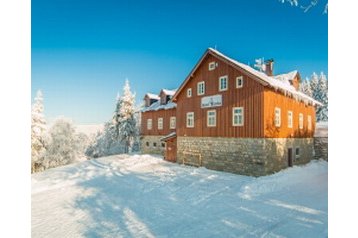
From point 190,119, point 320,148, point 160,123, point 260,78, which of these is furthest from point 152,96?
point 320,148

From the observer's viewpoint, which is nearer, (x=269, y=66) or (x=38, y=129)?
(x=269, y=66)

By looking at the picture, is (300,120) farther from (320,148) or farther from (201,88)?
(201,88)

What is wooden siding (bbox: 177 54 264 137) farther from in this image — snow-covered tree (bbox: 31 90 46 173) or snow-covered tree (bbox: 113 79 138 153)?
snow-covered tree (bbox: 113 79 138 153)

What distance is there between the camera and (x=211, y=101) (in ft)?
47.3

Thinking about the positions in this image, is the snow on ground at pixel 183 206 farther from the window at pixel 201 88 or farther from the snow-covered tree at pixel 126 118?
the snow-covered tree at pixel 126 118

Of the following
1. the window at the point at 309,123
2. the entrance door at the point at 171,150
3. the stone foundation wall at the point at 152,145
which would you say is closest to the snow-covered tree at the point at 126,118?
the stone foundation wall at the point at 152,145

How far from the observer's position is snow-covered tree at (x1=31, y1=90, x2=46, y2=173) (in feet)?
63.5

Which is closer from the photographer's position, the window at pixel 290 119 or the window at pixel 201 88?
the window at pixel 290 119

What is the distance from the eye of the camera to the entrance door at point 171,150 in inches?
693

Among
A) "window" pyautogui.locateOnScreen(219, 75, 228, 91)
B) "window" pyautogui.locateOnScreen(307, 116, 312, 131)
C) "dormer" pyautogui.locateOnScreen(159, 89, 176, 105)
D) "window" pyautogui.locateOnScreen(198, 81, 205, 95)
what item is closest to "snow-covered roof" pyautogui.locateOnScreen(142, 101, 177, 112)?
"dormer" pyautogui.locateOnScreen(159, 89, 176, 105)

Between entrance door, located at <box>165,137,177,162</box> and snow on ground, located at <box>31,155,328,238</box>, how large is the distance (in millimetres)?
5347

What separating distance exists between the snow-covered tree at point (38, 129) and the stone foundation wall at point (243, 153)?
1267 centimetres

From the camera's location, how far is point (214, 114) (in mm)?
14266

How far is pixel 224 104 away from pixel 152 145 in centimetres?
1134
